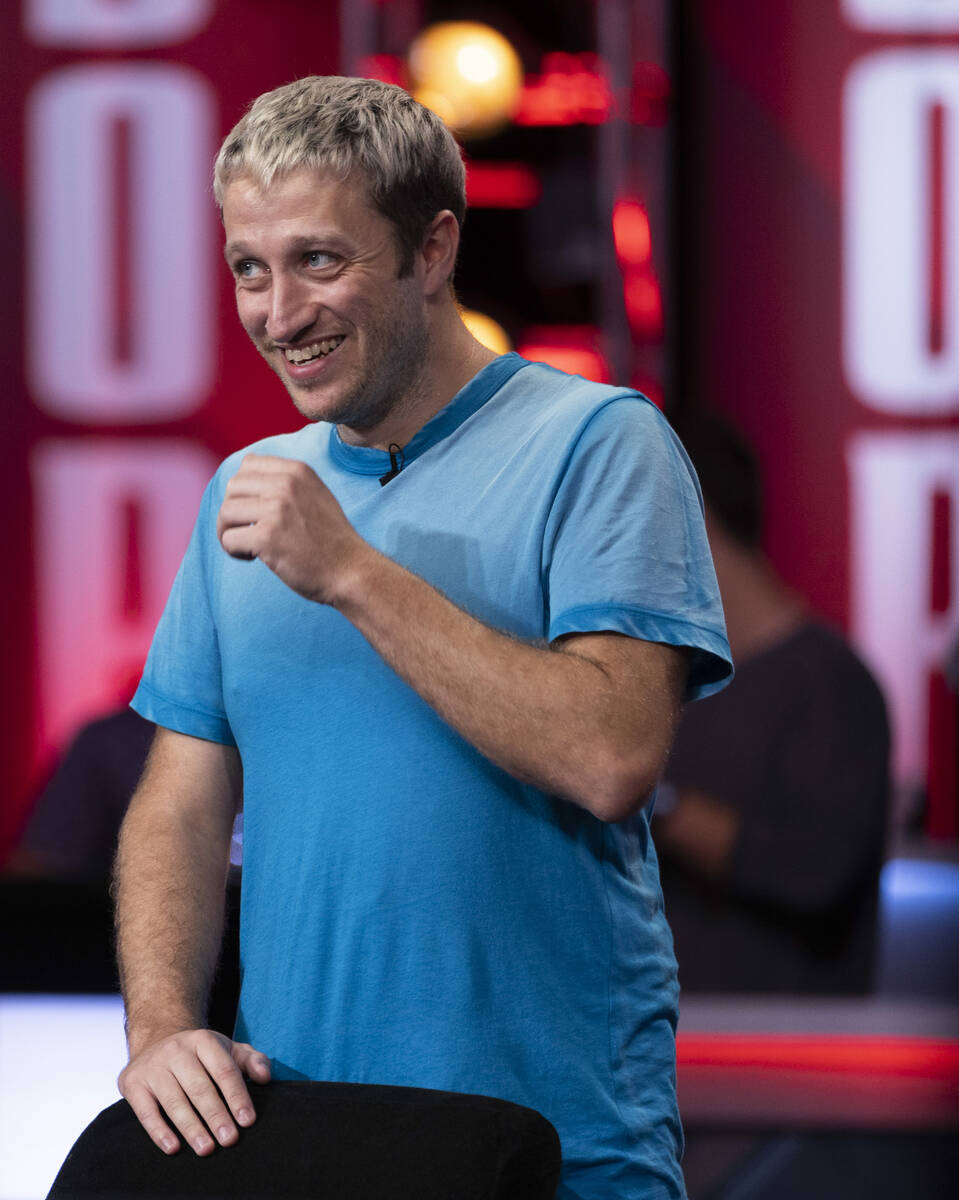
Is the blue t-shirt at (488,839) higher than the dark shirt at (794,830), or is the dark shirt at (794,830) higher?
the blue t-shirt at (488,839)

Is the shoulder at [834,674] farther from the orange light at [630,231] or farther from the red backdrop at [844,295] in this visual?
the red backdrop at [844,295]

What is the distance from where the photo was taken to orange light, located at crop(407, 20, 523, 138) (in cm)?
438

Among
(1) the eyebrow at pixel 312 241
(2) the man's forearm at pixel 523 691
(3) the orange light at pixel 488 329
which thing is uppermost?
(1) the eyebrow at pixel 312 241

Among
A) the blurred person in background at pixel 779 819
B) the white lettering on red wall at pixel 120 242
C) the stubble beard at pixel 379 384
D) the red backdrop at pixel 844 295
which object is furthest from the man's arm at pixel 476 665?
the white lettering on red wall at pixel 120 242

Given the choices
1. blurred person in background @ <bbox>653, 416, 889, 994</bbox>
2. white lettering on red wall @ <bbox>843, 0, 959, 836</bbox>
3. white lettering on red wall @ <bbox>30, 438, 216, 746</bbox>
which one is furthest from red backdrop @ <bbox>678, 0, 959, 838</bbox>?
blurred person in background @ <bbox>653, 416, 889, 994</bbox>

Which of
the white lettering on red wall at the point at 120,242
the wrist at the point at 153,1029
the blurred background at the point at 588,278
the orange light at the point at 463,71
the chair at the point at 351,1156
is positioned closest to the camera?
the chair at the point at 351,1156

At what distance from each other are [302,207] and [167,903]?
0.60m

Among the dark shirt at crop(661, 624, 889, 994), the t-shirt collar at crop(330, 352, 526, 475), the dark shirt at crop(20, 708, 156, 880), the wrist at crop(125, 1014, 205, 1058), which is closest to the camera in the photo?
the wrist at crop(125, 1014, 205, 1058)

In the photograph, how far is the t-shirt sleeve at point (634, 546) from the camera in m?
1.23

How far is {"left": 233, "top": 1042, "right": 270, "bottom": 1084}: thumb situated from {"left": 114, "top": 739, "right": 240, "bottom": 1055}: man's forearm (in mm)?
87

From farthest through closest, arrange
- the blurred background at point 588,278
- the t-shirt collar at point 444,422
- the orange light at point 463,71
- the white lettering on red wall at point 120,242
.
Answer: the white lettering on red wall at point 120,242 < the blurred background at point 588,278 < the orange light at point 463,71 < the t-shirt collar at point 444,422

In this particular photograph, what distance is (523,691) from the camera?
118cm

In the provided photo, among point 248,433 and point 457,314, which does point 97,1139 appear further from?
point 248,433

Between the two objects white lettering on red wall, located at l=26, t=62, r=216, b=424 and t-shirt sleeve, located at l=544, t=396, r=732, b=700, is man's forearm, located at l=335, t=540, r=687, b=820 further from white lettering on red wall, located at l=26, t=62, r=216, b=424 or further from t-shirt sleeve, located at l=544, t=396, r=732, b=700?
white lettering on red wall, located at l=26, t=62, r=216, b=424
